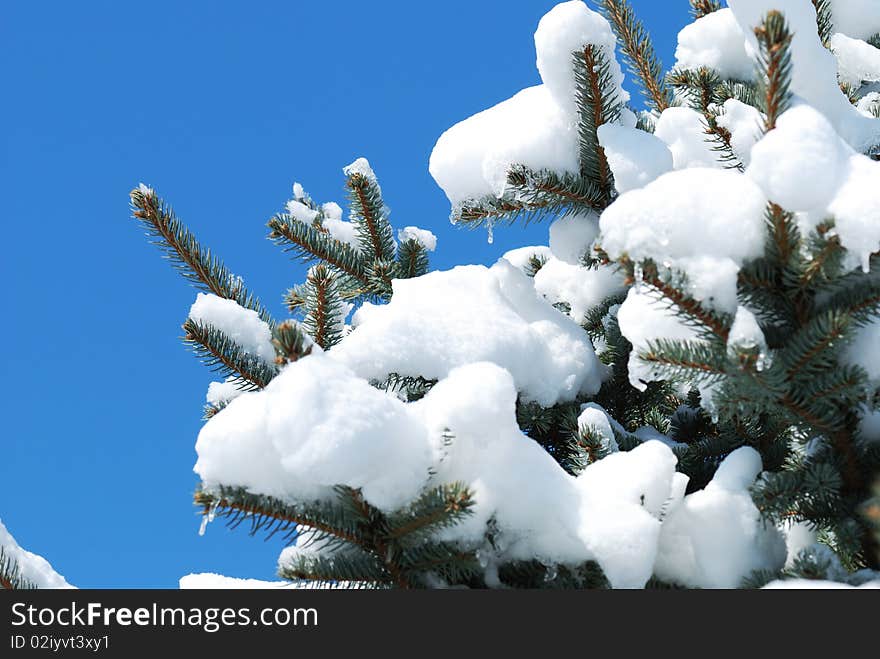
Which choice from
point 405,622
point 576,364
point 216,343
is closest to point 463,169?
point 576,364

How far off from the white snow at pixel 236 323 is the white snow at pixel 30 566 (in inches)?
33.3

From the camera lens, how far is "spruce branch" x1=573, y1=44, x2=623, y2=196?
2.48 m

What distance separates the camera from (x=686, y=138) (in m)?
2.59

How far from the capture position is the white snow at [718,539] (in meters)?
1.83

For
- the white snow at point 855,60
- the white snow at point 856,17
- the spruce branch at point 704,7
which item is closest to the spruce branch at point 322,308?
the spruce branch at point 704,7

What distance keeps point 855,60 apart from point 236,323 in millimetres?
2924

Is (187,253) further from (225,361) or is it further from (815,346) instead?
(815,346)

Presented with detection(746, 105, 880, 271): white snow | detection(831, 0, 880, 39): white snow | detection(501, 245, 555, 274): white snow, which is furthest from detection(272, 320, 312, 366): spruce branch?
detection(831, 0, 880, 39): white snow

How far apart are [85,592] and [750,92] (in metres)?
2.51

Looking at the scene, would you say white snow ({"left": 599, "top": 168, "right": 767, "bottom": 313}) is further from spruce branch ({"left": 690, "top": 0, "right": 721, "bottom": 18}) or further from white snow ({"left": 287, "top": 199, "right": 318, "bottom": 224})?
white snow ({"left": 287, "top": 199, "right": 318, "bottom": 224})

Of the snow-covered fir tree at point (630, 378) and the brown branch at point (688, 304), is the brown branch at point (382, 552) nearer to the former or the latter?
the snow-covered fir tree at point (630, 378)

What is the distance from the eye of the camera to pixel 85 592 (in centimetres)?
171

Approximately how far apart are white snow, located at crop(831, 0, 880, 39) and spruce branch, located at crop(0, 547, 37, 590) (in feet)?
12.9

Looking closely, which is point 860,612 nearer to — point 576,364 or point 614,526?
point 614,526
